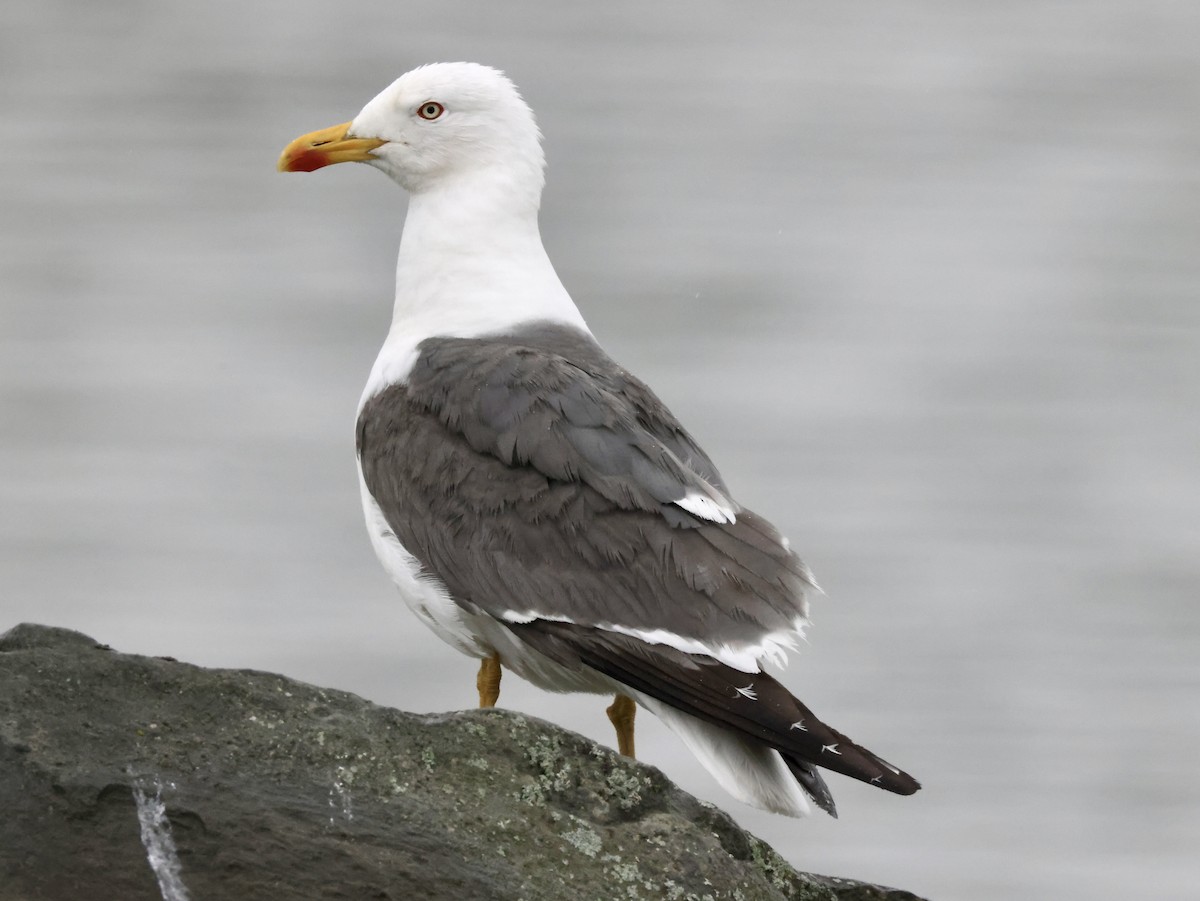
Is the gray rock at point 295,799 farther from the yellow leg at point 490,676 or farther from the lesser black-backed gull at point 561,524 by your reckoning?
the yellow leg at point 490,676

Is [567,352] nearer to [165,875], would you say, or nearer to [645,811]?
[645,811]

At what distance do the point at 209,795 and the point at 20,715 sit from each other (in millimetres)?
359

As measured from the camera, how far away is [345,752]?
348 centimetres

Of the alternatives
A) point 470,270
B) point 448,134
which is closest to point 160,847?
point 470,270

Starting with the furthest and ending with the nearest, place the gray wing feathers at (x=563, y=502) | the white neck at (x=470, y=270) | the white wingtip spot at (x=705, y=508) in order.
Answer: the white neck at (x=470, y=270) → the white wingtip spot at (x=705, y=508) → the gray wing feathers at (x=563, y=502)

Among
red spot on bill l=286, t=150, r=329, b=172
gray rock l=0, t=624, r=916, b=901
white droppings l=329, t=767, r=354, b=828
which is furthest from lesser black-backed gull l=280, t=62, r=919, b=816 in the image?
white droppings l=329, t=767, r=354, b=828

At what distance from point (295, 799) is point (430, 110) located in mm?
3362

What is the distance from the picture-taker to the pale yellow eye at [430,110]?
247 inches

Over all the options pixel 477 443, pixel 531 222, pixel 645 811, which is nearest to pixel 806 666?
pixel 531 222

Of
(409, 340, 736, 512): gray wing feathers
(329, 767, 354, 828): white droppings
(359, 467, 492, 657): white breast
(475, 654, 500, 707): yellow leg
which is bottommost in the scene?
(329, 767, 354, 828): white droppings

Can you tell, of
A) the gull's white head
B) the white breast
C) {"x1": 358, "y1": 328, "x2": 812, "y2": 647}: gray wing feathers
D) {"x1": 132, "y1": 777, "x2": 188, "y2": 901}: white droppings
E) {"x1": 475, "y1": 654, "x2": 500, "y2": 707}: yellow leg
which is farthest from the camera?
the gull's white head

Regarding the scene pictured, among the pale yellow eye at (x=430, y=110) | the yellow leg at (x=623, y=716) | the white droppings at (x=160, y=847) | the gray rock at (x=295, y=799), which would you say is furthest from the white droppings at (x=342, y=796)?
the pale yellow eye at (x=430, y=110)

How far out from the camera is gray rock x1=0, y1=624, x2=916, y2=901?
3273 millimetres

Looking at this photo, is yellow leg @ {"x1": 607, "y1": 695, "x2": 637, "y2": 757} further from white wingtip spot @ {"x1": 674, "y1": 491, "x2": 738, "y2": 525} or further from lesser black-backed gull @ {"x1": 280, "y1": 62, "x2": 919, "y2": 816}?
white wingtip spot @ {"x1": 674, "y1": 491, "x2": 738, "y2": 525}
